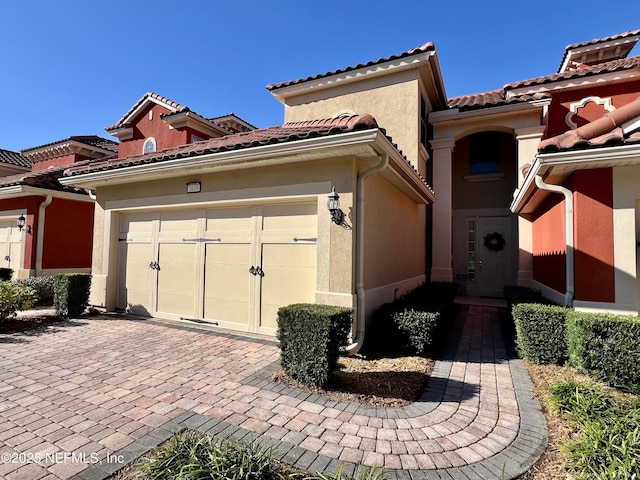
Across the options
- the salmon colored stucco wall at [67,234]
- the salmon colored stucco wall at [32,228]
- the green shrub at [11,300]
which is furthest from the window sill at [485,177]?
the salmon colored stucco wall at [32,228]

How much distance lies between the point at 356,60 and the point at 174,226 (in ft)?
23.7

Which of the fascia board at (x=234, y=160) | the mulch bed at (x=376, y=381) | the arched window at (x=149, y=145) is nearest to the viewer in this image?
the mulch bed at (x=376, y=381)

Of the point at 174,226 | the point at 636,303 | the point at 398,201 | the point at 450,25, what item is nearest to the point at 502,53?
the point at 450,25

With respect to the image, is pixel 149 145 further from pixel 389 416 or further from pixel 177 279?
pixel 389 416

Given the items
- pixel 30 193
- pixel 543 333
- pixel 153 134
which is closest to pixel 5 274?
pixel 30 193

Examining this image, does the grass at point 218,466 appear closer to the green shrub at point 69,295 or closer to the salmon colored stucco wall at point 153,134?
the green shrub at point 69,295

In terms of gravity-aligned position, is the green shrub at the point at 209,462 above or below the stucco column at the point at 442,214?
below

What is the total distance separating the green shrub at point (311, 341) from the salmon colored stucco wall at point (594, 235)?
4091 millimetres

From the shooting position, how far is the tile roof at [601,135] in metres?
4.55

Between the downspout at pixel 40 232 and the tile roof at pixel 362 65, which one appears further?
the downspout at pixel 40 232

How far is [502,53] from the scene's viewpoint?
1002 cm

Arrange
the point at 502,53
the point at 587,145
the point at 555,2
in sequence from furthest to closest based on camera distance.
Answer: the point at 502,53 → the point at 555,2 → the point at 587,145

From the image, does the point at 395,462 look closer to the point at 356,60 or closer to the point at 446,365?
the point at 446,365

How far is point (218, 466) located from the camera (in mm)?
2189
